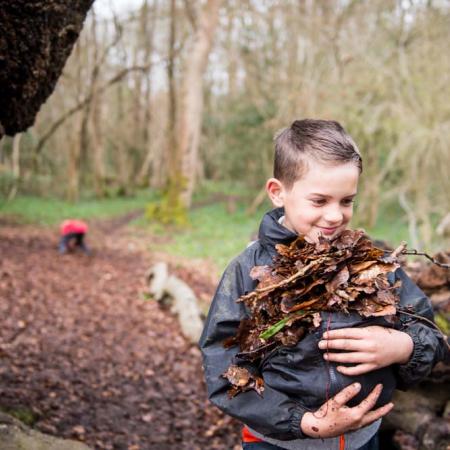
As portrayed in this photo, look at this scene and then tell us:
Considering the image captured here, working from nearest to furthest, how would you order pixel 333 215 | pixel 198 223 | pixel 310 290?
pixel 310 290
pixel 333 215
pixel 198 223

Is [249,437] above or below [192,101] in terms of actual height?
below

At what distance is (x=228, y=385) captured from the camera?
1.92 meters

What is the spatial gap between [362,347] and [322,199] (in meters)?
0.59

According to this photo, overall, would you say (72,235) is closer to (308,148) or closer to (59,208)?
(308,148)

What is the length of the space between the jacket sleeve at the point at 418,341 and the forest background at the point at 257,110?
7222mm

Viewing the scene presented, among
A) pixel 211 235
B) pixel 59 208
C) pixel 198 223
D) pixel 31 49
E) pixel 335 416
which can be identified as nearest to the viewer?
pixel 335 416

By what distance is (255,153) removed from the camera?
2255cm

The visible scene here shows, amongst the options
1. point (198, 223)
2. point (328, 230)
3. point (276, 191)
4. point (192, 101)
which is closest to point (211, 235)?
point (198, 223)

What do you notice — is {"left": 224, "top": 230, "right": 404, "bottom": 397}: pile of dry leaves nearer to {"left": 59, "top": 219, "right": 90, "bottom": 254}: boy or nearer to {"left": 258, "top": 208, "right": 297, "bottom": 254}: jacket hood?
{"left": 258, "top": 208, "right": 297, "bottom": 254}: jacket hood

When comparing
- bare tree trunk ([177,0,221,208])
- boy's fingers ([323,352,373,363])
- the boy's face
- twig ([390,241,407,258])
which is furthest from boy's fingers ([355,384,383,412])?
bare tree trunk ([177,0,221,208])

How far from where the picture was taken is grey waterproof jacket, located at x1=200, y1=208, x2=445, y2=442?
183cm

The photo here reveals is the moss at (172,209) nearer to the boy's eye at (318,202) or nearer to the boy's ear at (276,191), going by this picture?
the boy's ear at (276,191)

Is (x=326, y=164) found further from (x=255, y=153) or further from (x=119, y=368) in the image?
(x=255, y=153)

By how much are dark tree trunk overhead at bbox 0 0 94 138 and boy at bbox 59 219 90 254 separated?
6.85 meters
